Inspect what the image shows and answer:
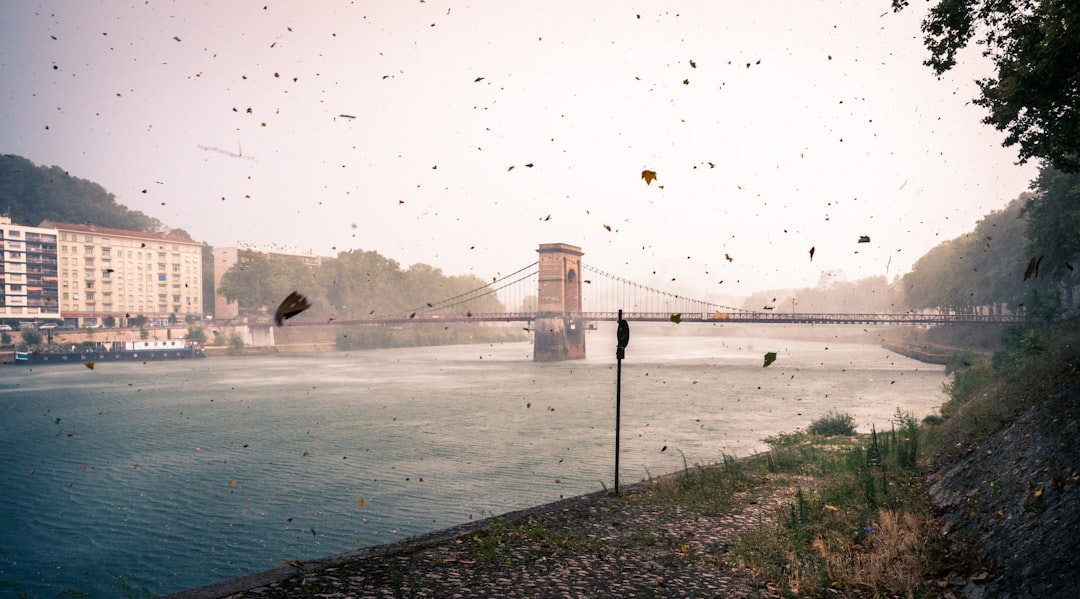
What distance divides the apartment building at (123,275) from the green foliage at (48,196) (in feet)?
54.2

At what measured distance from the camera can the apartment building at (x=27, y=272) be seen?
90000mm

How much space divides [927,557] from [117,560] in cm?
1544

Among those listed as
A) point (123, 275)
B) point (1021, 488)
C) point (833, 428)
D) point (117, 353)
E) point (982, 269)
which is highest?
point (123, 275)

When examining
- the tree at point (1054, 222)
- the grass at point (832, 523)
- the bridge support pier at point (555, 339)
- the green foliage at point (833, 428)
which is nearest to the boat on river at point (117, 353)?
the bridge support pier at point (555, 339)

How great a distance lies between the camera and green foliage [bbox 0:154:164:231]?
111375 mm

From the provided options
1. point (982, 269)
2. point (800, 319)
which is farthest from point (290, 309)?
point (982, 269)

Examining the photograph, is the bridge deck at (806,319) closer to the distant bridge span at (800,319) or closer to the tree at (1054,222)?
the distant bridge span at (800,319)

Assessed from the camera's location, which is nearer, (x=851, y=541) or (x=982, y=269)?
(x=851, y=541)

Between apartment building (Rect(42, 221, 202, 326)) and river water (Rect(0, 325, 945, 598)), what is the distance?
4555 cm

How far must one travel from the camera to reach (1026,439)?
868 cm

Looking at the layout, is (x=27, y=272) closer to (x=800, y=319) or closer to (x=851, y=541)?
(x=800, y=319)

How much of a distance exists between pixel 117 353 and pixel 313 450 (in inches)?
2440

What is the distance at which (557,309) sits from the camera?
8075cm

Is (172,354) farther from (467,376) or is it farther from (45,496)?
(45,496)
